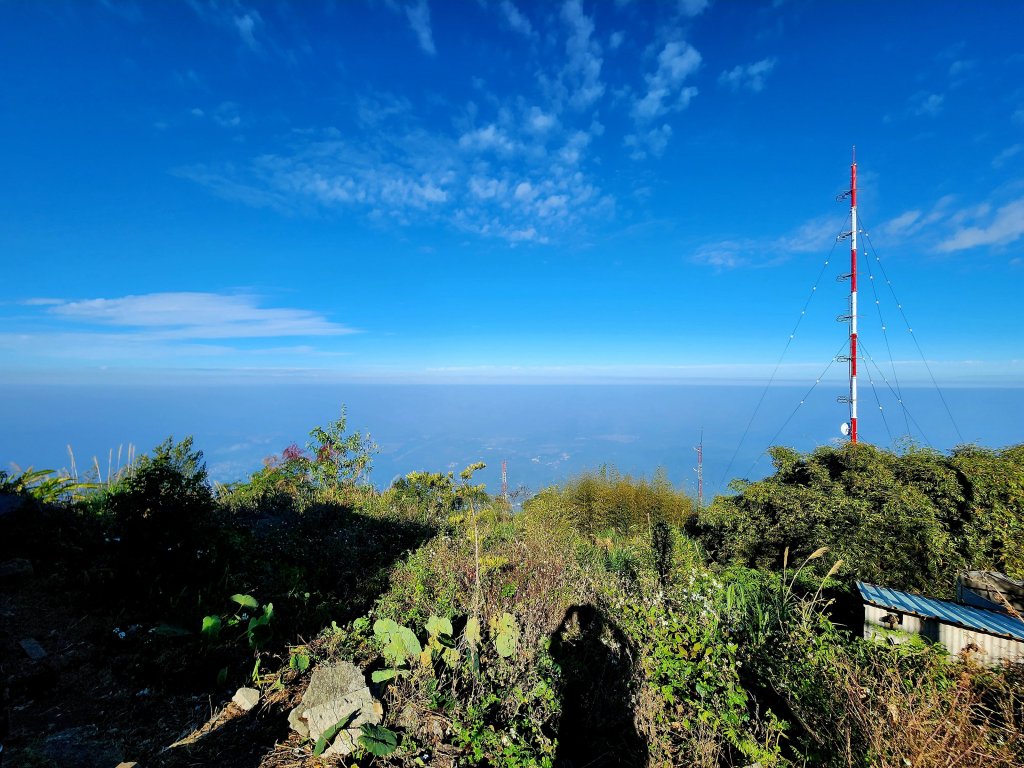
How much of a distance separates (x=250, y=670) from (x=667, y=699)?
284 centimetres

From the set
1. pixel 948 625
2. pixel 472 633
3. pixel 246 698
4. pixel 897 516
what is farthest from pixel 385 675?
pixel 897 516

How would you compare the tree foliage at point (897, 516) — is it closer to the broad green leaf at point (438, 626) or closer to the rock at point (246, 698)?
the broad green leaf at point (438, 626)

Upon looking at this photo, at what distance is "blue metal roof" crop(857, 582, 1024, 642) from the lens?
328 cm

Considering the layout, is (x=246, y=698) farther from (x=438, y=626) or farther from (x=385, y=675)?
(x=438, y=626)

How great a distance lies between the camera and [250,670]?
9.43ft

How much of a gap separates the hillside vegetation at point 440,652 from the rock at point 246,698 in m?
0.05

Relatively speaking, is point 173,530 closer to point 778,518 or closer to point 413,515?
point 413,515

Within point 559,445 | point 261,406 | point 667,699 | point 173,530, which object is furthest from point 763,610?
point 261,406

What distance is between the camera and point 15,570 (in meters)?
3.59

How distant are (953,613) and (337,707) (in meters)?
5.00

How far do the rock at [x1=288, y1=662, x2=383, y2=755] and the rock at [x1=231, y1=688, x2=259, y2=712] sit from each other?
277 millimetres

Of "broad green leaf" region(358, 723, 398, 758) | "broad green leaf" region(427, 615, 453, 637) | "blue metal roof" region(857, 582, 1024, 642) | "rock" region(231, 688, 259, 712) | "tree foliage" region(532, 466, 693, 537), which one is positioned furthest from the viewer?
"tree foliage" region(532, 466, 693, 537)

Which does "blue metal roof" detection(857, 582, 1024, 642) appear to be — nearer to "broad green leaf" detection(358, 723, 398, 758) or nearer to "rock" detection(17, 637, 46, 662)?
"broad green leaf" detection(358, 723, 398, 758)

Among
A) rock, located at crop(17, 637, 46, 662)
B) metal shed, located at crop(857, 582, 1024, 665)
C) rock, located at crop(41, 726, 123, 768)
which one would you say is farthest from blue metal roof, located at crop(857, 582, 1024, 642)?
rock, located at crop(17, 637, 46, 662)
